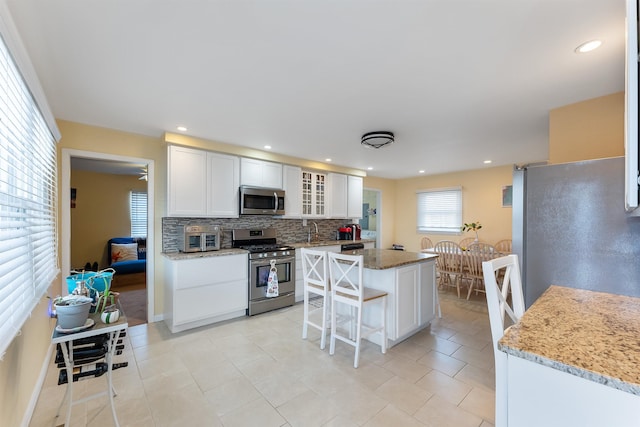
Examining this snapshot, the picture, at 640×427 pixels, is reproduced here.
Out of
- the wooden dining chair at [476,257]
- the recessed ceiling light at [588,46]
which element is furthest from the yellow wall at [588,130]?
the wooden dining chair at [476,257]

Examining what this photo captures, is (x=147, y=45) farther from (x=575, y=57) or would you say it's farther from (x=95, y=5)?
(x=575, y=57)

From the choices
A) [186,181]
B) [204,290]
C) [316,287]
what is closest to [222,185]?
[186,181]

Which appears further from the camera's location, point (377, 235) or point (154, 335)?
point (377, 235)

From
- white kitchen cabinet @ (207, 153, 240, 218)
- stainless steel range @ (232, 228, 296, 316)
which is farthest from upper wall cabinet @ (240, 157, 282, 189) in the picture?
stainless steel range @ (232, 228, 296, 316)

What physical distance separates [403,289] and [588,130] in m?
2.21

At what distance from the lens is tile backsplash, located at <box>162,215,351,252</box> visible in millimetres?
3615

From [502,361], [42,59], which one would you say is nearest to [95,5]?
[42,59]

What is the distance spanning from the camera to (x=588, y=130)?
2.39 metres

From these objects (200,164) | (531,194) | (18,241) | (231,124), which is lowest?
(18,241)

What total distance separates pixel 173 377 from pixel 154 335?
107 cm

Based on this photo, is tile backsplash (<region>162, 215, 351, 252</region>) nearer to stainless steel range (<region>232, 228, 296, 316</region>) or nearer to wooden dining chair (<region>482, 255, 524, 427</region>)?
stainless steel range (<region>232, 228, 296, 316</region>)

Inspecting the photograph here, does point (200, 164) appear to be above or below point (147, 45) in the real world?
below

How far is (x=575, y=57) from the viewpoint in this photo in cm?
178

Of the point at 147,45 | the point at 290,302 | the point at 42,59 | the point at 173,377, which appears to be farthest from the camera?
the point at 290,302
